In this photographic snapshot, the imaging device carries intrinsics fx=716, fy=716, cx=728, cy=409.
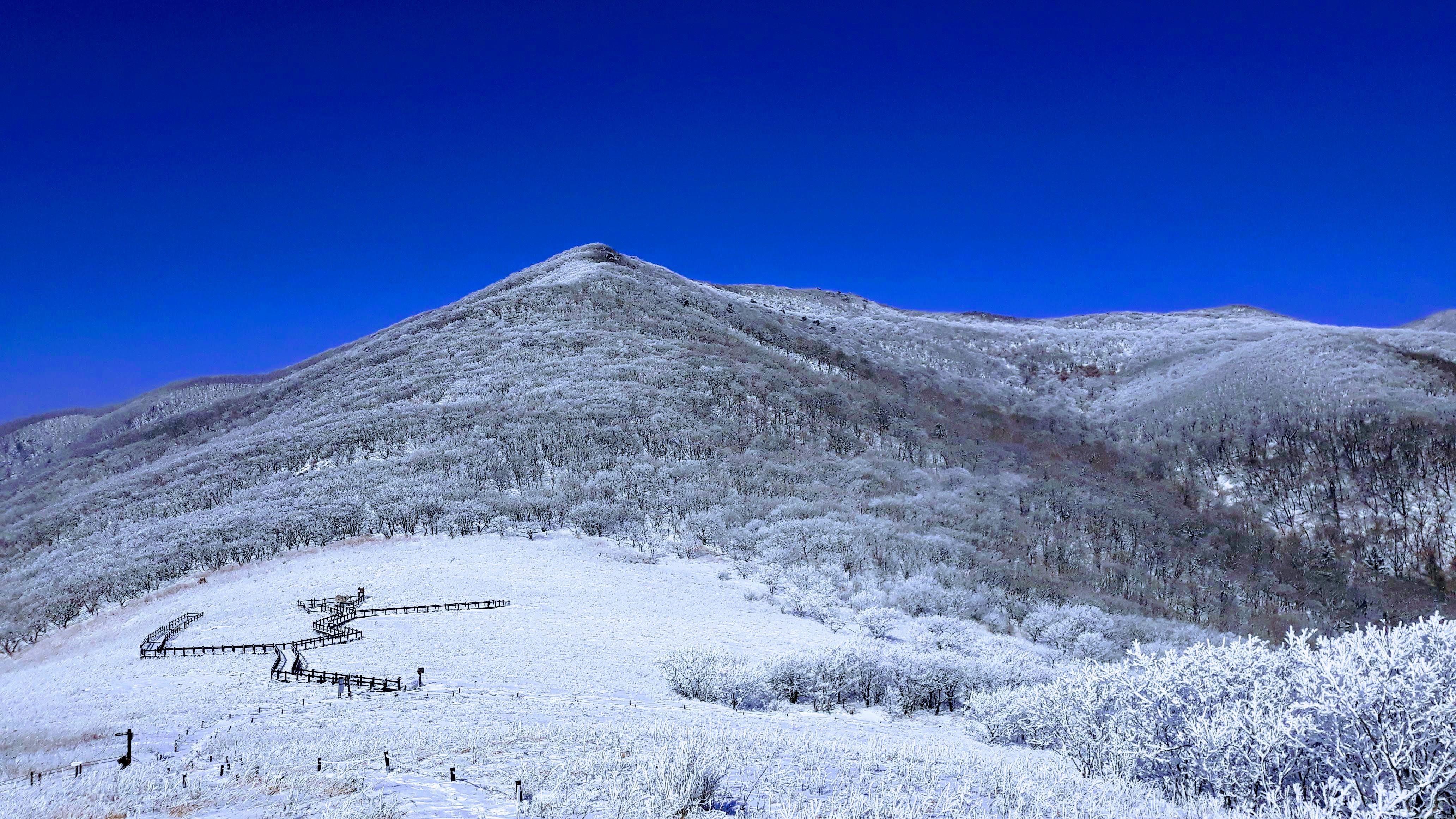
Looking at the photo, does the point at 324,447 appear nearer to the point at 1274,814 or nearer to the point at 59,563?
the point at 59,563

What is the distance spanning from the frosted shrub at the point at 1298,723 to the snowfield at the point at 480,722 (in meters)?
1.12

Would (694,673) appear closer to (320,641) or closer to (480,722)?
(480,722)

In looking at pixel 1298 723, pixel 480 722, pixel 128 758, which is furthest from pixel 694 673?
pixel 1298 723

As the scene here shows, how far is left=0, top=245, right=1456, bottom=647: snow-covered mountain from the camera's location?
43.3 meters

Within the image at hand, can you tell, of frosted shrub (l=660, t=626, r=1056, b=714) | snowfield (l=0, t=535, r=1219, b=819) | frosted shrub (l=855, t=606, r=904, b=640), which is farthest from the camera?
frosted shrub (l=855, t=606, r=904, b=640)

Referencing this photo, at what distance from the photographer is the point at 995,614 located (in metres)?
34.6

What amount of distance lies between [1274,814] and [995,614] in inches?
1082

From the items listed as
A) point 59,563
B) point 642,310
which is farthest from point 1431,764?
point 642,310

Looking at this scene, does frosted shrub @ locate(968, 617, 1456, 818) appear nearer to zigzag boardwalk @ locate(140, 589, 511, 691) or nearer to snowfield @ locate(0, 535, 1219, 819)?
snowfield @ locate(0, 535, 1219, 819)

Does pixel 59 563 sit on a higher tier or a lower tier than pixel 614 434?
lower

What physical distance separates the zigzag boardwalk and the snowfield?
0.57 m

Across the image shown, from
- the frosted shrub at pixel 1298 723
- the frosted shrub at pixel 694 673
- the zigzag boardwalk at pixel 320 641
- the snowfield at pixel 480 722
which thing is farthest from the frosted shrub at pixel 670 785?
the zigzag boardwalk at pixel 320 641

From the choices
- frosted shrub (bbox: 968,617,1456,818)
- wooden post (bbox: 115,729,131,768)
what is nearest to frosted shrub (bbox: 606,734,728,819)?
frosted shrub (bbox: 968,617,1456,818)

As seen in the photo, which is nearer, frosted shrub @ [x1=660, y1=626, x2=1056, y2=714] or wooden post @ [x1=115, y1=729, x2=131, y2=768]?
wooden post @ [x1=115, y1=729, x2=131, y2=768]
